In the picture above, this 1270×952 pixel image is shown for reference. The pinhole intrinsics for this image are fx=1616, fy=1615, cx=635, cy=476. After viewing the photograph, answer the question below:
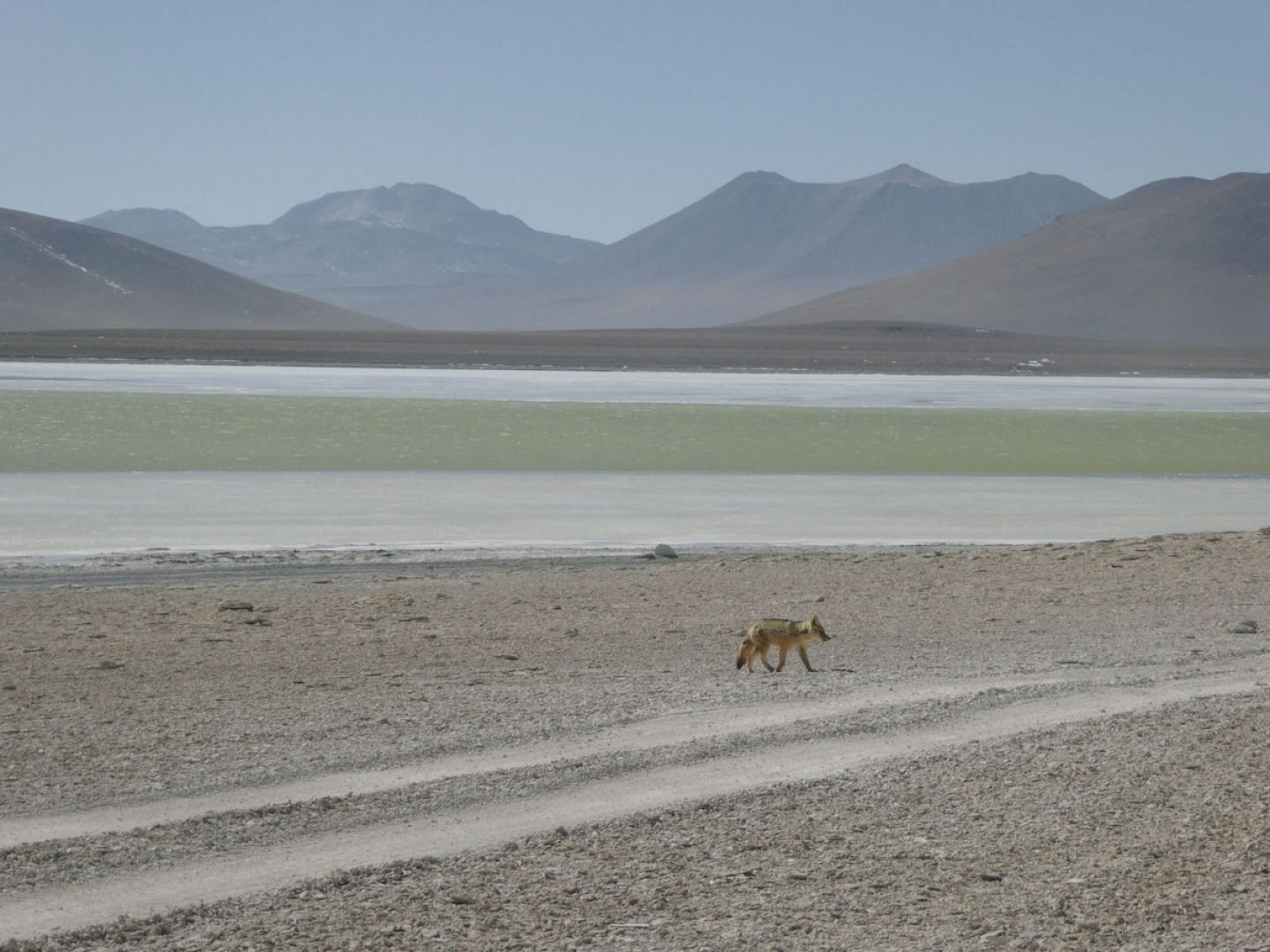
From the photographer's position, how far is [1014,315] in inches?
5177

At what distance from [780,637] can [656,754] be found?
6.07ft

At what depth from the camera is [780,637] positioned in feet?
24.8

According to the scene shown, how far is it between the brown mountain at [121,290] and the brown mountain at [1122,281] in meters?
45.1

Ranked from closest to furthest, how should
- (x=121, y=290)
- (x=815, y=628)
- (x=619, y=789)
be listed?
(x=619, y=789) → (x=815, y=628) → (x=121, y=290)

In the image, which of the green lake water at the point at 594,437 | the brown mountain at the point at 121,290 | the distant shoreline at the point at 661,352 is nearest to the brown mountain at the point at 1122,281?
the distant shoreline at the point at 661,352

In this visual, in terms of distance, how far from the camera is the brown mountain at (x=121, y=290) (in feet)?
439

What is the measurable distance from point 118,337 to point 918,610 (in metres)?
69.6

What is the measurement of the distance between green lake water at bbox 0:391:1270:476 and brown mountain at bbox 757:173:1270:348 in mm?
91012

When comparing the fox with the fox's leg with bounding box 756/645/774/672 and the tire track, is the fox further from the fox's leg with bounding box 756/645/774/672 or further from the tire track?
the tire track

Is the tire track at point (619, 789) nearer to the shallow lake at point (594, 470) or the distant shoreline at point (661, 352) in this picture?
the shallow lake at point (594, 470)

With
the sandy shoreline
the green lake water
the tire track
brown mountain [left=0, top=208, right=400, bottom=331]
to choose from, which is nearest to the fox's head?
the sandy shoreline

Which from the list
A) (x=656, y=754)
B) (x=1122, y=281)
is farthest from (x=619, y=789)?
(x=1122, y=281)

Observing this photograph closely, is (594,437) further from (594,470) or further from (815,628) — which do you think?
(815,628)

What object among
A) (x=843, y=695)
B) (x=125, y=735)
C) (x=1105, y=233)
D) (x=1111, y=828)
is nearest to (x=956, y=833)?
(x=1111, y=828)
